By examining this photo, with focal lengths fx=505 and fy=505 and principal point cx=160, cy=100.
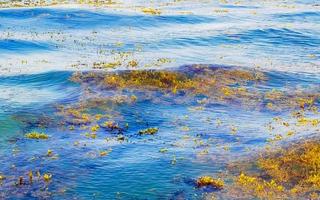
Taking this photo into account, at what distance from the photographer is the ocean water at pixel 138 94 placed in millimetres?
22172

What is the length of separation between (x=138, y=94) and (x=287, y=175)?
44.4 feet

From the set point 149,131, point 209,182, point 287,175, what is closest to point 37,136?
point 149,131

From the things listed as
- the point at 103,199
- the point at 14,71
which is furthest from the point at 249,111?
the point at 14,71

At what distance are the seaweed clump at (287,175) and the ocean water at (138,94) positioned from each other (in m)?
1.55

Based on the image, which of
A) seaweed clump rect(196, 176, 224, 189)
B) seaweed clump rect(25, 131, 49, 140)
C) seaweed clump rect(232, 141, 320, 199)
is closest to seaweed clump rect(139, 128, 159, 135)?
seaweed clump rect(25, 131, 49, 140)

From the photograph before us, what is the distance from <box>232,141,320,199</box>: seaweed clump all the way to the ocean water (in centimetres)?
155

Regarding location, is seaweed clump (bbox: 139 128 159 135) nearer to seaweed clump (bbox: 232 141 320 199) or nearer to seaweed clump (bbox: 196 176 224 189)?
seaweed clump (bbox: 196 176 224 189)

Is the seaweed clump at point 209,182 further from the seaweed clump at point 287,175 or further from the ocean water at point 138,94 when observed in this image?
the seaweed clump at point 287,175

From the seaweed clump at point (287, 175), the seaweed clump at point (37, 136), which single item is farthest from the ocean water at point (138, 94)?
the seaweed clump at point (287, 175)

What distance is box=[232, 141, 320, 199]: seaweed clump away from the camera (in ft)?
66.6

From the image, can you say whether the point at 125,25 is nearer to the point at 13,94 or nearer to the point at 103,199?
the point at 13,94

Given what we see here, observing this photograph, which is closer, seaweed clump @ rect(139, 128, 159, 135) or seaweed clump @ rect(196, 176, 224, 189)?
seaweed clump @ rect(196, 176, 224, 189)

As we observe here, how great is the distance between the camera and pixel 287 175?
21.7m

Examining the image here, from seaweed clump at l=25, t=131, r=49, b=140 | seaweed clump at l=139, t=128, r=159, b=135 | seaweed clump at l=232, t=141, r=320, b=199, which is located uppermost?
seaweed clump at l=232, t=141, r=320, b=199
